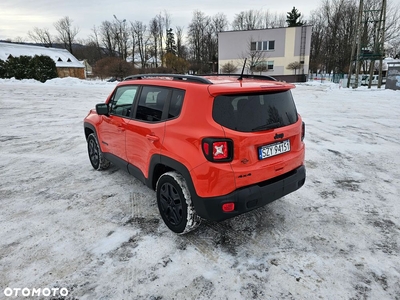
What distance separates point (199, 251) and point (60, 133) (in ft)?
22.3

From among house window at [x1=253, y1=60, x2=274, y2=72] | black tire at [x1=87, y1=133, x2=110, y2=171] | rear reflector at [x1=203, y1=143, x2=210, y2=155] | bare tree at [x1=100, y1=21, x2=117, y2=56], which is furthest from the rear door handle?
bare tree at [x1=100, y1=21, x2=117, y2=56]

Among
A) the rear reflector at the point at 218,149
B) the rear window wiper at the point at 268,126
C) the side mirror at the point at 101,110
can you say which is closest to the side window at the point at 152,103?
the rear reflector at the point at 218,149

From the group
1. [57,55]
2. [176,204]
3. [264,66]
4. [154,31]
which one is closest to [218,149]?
[176,204]

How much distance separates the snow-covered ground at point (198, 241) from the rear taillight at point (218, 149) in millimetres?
1021

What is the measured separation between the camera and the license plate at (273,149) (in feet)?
8.59

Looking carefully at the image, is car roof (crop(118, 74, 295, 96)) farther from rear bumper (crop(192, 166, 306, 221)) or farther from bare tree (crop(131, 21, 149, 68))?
bare tree (crop(131, 21, 149, 68))

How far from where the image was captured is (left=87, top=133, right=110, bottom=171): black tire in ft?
15.7

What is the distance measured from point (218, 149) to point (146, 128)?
114 cm

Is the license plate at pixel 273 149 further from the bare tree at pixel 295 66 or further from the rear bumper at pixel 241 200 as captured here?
the bare tree at pixel 295 66

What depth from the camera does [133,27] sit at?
202 feet

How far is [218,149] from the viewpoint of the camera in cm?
241

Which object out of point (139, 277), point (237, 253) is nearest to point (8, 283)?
point (139, 277)

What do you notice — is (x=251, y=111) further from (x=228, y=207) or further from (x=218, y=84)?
(x=228, y=207)

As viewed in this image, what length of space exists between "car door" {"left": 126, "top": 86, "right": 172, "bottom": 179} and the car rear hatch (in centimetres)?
77
